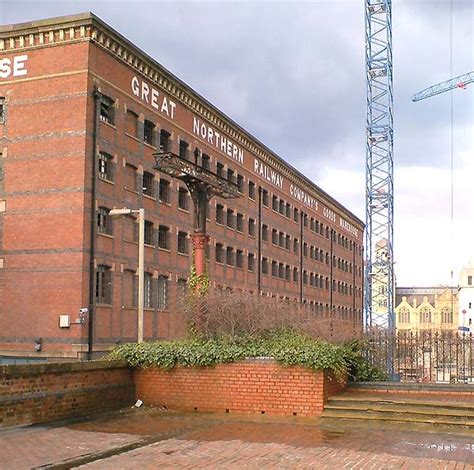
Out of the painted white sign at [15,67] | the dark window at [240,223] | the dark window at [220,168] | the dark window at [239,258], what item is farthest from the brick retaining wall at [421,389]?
the dark window at [240,223]

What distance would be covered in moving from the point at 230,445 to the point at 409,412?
161 inches

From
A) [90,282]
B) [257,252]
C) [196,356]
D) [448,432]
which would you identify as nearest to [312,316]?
[196,356]

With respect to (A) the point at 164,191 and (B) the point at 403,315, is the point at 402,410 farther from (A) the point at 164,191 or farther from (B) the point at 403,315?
(B) the point at 403,315

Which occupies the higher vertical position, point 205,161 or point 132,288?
point 205,161

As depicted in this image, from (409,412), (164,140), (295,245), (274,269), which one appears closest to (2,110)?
(164,140)

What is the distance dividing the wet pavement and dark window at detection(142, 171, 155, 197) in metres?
24.7

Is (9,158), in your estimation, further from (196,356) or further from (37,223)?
(196,356)

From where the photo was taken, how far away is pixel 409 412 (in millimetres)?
13594

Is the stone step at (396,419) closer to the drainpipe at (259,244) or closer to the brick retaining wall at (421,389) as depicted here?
the brick retaining wall at (421,389)

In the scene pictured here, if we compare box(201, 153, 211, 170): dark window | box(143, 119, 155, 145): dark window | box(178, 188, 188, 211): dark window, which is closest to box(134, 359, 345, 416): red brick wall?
box(143, 119, 155, 145): dark window

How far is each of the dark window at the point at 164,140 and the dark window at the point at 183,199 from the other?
3057 mm

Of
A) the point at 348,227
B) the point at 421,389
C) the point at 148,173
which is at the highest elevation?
the point at 348,227

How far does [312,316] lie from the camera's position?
1994 cm

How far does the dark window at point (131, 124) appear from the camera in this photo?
3592 centimetres
